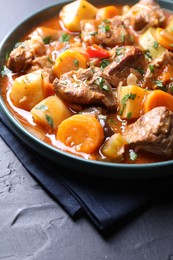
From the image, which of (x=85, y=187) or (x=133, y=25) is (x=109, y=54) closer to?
(x=133, y=25)

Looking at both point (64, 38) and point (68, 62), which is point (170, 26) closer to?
point (64, 38)

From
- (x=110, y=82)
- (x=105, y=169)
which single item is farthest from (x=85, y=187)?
(x=110, y=82)

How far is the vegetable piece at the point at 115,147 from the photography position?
3164 mm

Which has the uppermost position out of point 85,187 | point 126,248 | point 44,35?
point 44,35

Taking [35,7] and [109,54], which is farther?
[35,7]

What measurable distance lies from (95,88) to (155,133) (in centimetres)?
64

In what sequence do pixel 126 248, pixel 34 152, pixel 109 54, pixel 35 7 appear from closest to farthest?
pixel 126 248 → pixel 34 152 → pixel 109 54 → pixel 35 7

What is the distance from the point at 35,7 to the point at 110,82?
2.00 metres

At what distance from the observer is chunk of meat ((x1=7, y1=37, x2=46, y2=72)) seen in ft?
12.6

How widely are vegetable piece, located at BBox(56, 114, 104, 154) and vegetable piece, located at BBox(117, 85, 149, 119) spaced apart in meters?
0.29

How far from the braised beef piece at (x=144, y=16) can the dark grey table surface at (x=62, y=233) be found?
184cm

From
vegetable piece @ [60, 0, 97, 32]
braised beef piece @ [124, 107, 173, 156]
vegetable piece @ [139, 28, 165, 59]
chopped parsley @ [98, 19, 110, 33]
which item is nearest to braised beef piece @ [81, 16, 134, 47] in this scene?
chopped parsley @ [98, 19, 110, 33]

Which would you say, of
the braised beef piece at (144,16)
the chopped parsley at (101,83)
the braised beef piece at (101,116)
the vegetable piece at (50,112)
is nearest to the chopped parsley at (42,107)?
the vegetable piece at (50,112)

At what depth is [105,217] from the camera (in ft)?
9.61
